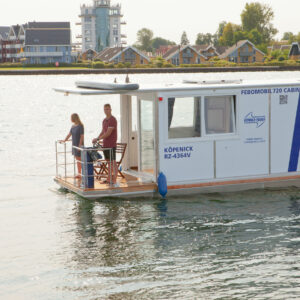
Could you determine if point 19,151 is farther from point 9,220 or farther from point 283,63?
point 283,63

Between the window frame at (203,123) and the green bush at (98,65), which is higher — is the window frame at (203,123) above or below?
below

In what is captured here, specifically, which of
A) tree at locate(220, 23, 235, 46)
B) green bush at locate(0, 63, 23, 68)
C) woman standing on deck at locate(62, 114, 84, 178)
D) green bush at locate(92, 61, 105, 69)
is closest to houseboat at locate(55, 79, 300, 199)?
woman standing on deck at locate(62, 114, 84, 178)

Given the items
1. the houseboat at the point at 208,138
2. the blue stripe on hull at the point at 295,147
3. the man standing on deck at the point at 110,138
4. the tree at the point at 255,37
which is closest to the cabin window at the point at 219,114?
the houseboat at the point at 208,138

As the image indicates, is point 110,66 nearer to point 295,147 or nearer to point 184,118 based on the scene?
point 295,147

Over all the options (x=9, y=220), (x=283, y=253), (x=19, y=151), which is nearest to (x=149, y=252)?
(x=283, y=253)

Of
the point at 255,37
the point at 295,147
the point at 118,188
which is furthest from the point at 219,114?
the point at 255,37

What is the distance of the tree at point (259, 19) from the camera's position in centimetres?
18700

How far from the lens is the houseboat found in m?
15.1

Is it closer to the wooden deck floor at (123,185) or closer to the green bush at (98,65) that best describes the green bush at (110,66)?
the green bush at (98,65)

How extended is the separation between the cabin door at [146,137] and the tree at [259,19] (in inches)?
6986

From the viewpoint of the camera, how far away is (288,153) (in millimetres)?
16297

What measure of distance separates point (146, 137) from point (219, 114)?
1819 mm

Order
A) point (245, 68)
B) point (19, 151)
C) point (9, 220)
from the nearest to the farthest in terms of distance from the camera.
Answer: point (9, 220) < point (19, 151) < point (245, 68)

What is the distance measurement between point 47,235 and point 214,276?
13.2ft
